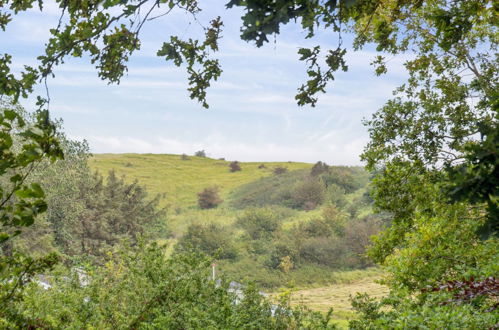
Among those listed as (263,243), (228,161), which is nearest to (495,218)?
(263,243)

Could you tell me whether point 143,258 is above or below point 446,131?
below

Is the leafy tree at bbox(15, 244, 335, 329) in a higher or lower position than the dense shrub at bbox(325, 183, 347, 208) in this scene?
lower

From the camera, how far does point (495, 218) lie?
217 cm

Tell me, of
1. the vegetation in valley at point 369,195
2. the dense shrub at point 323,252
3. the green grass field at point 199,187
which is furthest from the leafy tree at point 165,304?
the dense shrub at point 323,252

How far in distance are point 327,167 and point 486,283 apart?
49689mm

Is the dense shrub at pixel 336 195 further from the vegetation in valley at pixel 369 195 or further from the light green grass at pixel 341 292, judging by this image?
the vegetation in valley at pixel 369 195

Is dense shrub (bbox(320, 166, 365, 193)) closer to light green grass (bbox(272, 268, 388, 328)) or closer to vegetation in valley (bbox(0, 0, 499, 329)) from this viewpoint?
light green grass (bbox(272, 268, 388, 328))

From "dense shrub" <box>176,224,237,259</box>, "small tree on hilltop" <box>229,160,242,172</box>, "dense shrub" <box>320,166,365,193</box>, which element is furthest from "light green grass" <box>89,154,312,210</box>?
"dense shrub" <box>176,224,237,259</box>

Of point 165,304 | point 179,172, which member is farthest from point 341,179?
point 165,304

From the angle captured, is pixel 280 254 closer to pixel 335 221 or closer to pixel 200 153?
pixel 335 221

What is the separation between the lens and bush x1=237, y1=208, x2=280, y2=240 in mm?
38031

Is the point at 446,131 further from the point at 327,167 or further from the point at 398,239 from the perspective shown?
the point at 327,167

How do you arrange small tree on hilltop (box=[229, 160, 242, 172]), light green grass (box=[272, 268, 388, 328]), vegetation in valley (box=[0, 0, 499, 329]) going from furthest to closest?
small tree on hilltop (box=[229, 160, 242, 172])
light green grass (box=[272, 268, 388, 328])
vegetation in valley (box=[0, 0, 499, 329])

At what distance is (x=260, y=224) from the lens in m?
39.0
